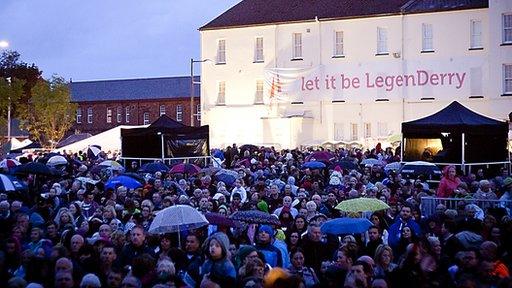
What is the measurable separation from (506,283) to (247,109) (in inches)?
2054

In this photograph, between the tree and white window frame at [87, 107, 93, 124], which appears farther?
white window frame at [87, 107, 93, 124]

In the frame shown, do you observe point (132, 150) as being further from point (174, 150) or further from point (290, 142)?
point (290, 142)

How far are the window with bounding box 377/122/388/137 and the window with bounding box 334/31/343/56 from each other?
5205 mm

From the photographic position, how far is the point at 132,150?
36.6 metres

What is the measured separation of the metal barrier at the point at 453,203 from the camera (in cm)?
1747

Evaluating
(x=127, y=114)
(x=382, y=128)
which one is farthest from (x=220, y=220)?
(x=127, y=114)

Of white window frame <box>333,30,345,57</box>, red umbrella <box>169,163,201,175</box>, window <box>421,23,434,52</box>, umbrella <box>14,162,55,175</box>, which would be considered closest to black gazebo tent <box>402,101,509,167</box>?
red umbrella <box>169,163,201,175</box>

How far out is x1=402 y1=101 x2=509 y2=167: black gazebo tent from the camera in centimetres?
2914

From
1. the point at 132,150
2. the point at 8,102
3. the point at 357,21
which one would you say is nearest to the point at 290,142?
the point at 357,21

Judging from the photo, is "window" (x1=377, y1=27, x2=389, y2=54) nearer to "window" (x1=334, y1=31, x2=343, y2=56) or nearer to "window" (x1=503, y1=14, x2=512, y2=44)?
"window" (x1=334, y1=31, x2=343, y2=56)

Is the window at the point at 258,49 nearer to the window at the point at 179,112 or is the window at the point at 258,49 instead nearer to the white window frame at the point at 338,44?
the white window frame at the point at 338,44

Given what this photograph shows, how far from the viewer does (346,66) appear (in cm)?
5662

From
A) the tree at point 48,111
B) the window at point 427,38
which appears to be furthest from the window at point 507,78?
the tree at point 48,111

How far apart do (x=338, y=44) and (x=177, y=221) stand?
45285 mm
